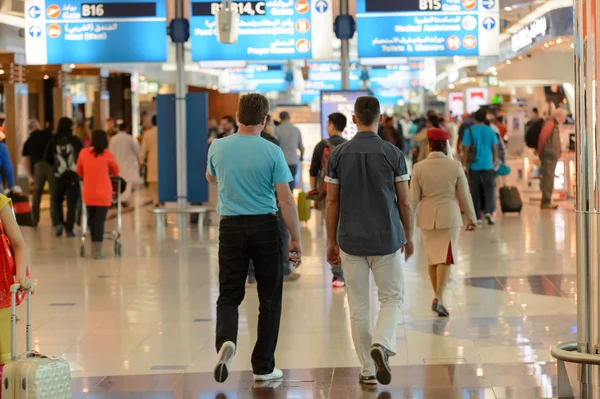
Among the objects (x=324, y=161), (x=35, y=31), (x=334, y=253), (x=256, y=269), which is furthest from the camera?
(x=35, y=31)

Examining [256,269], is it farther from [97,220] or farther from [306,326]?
[97,220]

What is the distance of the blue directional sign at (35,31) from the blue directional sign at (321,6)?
4260 mm

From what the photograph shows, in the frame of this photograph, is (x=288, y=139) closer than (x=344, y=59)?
No

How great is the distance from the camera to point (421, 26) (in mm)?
16297

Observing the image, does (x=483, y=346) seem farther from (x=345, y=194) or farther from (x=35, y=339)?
(x=35, y=339)

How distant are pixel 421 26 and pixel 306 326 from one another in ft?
29.7

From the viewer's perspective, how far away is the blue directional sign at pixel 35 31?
16453mm

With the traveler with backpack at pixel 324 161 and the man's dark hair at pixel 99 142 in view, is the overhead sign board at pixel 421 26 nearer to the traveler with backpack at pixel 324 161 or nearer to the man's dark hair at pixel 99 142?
the man's dark hair at pixel 99 142

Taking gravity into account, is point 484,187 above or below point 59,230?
above

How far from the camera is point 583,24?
18.1 ft

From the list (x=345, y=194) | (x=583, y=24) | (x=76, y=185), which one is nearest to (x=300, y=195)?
(x=76, y=185)

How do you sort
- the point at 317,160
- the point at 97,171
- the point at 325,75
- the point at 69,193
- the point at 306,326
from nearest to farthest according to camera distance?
1. the point at 306,326
2. the point at 317,160
3. the point at 97,171
4. the point at 69,193
5. the point at 325,75

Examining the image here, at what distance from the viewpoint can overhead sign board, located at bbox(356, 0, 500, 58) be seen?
16266 millimetres

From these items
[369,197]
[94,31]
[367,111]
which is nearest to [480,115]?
[94,31]
